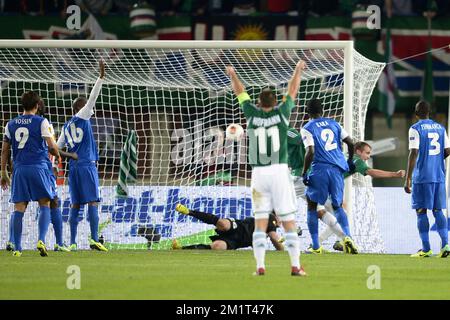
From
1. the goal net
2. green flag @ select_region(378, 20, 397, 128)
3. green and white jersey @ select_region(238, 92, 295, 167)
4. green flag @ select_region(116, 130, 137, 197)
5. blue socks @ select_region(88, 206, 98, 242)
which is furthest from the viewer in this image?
green flag @ select_region(378, 20, 397, 128)

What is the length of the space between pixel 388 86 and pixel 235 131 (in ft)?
31.1

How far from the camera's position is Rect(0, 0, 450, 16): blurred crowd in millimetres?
24844

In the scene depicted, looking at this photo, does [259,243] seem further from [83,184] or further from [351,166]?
[83,184]

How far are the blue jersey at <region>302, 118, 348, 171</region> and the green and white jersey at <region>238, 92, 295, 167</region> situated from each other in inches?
135

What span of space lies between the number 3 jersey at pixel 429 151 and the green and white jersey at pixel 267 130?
12.3 ft

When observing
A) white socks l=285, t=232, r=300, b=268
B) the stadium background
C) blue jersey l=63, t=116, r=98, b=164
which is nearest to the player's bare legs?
white socks l=285, t=232, r=300, b=268

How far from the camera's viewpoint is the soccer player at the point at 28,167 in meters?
12.8

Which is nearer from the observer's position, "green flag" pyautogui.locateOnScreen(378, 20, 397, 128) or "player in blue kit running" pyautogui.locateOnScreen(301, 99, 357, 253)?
"player in blue kit running" pyautogui.locateOnScreen(301, 99, 357, 253)

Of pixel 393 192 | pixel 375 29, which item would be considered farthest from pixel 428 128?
pixel 375 29

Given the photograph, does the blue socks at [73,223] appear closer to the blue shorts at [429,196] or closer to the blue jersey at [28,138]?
the blue jersey at [28,138]

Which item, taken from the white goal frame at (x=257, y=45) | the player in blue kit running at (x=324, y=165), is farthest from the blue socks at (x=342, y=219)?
the white goal frame at (x=257, y=45)

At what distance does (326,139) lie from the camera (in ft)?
45.6

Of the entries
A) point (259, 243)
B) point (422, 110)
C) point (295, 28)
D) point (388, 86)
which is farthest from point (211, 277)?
point (388, 86)

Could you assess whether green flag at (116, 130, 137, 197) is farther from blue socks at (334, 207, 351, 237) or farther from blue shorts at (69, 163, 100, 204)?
blue socks at (334, 207, 351, 237)
